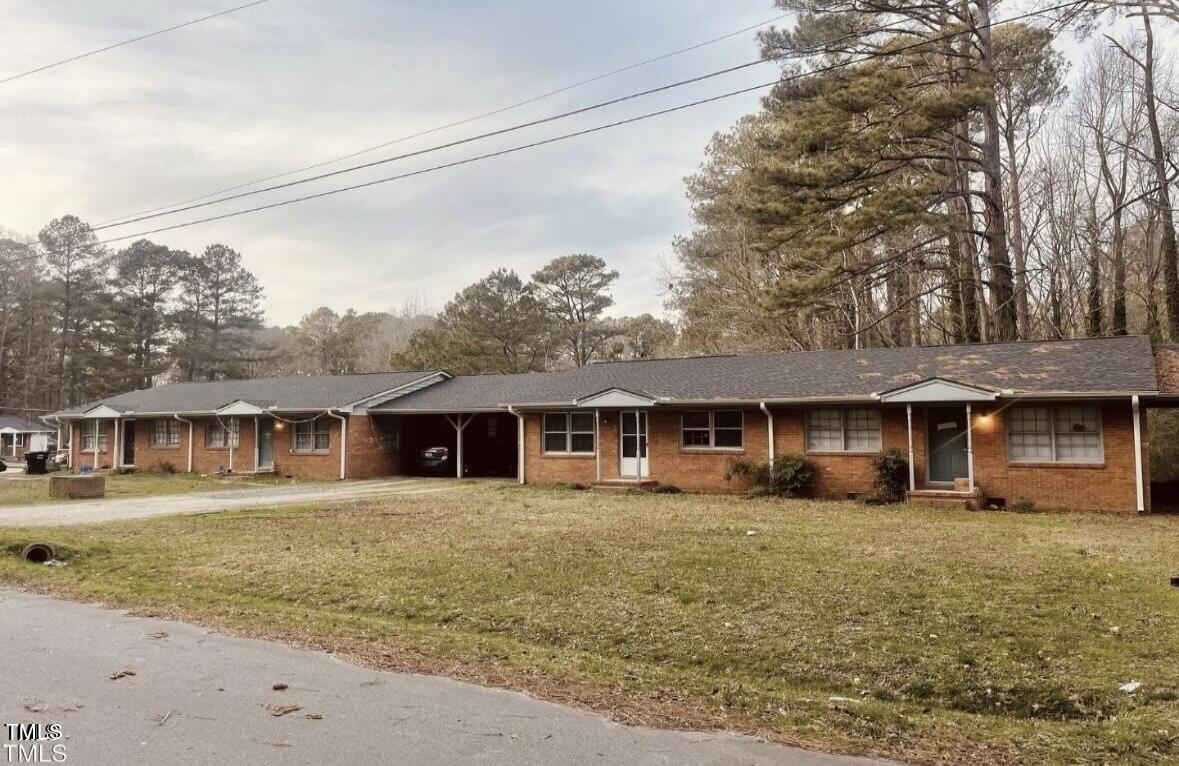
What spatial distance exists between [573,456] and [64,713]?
678 inches

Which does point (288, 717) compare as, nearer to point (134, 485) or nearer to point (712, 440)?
point (712, 440)

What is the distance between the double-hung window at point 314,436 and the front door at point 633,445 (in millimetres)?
10914

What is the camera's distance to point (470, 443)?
92.2 feet

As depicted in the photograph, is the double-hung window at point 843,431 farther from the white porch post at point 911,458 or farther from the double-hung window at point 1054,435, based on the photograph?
the double-hung window at point 1054,435

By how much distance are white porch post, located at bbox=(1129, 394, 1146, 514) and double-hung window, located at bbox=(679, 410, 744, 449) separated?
26.7 ft

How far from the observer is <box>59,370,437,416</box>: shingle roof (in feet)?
85.8

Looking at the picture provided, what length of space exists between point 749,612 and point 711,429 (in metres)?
13.0

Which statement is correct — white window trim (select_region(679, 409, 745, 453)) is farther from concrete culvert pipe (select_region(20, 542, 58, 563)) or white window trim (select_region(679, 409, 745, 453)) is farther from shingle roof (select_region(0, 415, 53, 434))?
shingle roof (select_region(0, 415, 53, 434))

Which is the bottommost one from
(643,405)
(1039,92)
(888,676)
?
(888,676)

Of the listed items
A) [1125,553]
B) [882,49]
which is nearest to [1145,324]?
[882,49]

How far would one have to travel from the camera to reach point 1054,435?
15867 mm

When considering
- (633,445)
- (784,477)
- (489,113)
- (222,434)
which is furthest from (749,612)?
(222,434)

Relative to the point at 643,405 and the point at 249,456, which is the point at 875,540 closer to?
the point at 643,405

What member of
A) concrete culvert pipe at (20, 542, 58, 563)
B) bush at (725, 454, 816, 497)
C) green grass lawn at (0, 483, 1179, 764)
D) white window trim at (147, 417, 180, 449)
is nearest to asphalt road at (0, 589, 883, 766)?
green grass lawn at (0, 483, 1179, 764)
